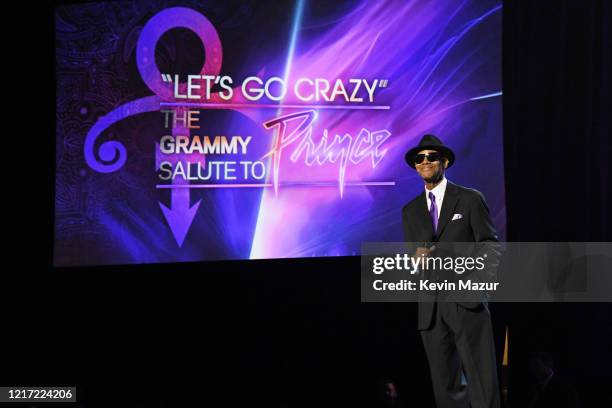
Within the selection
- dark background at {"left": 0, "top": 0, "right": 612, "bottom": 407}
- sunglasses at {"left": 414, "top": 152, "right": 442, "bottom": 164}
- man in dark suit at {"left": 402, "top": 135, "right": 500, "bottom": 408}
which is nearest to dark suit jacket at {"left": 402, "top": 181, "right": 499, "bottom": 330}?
man in dark suit at {"left": 402, "top": 135, "right": 500, "bottom": 408}

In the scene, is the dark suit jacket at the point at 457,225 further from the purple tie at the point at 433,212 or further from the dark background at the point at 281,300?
the dark background at the point at 281,300

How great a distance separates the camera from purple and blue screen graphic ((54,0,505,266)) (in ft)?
14.6

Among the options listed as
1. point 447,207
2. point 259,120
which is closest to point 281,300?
point 259,120

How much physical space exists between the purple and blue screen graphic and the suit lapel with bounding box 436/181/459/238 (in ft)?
4.32

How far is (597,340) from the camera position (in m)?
5.25

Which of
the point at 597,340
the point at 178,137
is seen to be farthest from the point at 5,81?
the point at 597,340

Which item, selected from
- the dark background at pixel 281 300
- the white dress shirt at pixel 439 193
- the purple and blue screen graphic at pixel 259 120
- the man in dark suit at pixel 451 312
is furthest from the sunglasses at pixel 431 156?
the dark background at pixel 281 300

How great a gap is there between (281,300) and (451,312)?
1.86m

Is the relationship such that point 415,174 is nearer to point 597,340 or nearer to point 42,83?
point 597,340

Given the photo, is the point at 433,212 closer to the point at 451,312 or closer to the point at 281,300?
the point at 451,312

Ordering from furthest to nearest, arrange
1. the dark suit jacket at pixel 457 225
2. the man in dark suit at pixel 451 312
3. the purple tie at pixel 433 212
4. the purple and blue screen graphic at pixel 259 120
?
the purple and blue screen graphic at pixel 259 120 → the purple tie at pixel 433 212 → the dark suit jacket at pixel 457 225 → the man in dark suit at pixel 451 312

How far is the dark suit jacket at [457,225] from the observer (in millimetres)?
3373

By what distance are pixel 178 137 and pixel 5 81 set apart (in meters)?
1.16

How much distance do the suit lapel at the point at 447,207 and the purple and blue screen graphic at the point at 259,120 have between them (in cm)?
132
